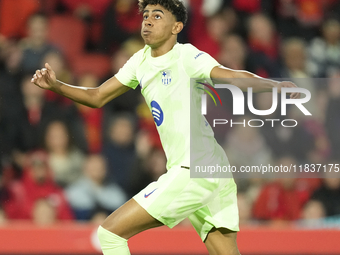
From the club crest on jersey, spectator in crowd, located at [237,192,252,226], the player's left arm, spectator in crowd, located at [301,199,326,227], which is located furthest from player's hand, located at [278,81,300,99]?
spectator in crowd, located at [301,199,326,227]

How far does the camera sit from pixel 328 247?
497cm

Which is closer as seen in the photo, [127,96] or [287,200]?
[287,200]

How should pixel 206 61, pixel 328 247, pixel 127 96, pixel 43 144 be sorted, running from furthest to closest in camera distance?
pixel 127 96 < pixel 43 144 < pixel 328 247 < pixel 206 61

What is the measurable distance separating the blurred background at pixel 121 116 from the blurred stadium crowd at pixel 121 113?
13 millimetres

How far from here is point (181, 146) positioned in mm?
3262

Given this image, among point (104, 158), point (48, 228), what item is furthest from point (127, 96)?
point (48, 228)

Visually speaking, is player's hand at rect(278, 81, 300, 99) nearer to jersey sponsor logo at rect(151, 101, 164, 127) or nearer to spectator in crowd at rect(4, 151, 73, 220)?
jersey sponsor logo at rect(151, 101, 164, 127)

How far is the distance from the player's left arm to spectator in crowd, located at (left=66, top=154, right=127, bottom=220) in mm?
2976

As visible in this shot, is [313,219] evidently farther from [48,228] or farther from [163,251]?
[48,228]

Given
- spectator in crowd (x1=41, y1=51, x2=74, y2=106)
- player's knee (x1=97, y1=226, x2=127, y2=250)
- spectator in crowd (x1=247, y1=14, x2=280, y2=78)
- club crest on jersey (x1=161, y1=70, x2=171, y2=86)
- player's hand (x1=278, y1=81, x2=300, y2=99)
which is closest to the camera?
player's hand (x1=278, y1=81, x2=300, y2=99)

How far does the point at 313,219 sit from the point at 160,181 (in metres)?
2.84

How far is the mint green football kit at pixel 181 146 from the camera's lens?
10.5ft

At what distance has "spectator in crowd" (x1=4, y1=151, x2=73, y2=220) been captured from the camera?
563 centimetres

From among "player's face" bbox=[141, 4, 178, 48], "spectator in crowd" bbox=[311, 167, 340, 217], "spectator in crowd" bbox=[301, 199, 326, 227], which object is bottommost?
"spectator in crowd" bbox=[301, 199, 326, 227]
